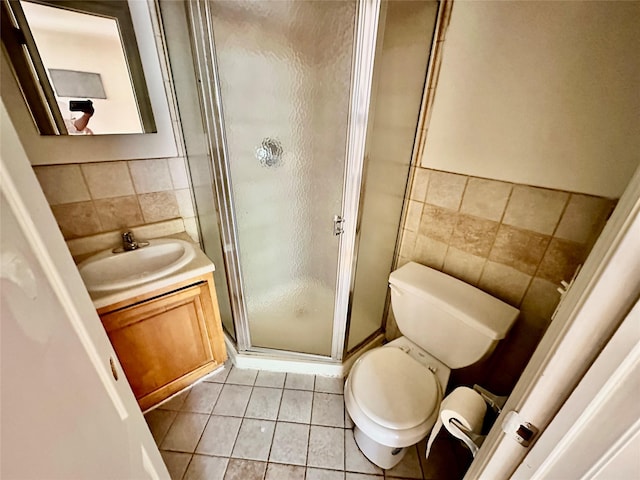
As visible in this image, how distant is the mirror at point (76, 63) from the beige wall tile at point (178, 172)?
24 centimetres

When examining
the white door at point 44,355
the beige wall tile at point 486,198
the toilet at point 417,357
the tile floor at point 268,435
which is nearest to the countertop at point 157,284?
the white door at point 44,355

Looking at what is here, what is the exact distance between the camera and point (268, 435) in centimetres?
127

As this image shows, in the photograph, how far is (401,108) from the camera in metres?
1.14

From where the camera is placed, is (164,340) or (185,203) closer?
(164,340)

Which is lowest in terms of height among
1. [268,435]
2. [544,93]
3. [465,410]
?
[268,435]

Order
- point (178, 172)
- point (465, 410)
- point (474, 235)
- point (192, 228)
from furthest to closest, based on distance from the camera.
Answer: point (192, 228)
point (178, 172)
point (474, 235)
point (465, 410)

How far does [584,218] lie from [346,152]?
862mm

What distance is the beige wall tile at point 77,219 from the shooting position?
1.19m

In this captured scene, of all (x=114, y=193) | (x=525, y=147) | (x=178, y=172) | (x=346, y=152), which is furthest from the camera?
(x=178, y=172)

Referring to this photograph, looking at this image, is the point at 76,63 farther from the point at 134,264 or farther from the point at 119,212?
the point at 134,264

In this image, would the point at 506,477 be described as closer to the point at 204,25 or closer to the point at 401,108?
the point at 401,108

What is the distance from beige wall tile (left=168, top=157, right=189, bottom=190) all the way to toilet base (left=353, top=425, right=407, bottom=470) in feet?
5.08

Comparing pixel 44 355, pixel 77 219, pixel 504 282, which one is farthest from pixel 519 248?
pixel 77 219

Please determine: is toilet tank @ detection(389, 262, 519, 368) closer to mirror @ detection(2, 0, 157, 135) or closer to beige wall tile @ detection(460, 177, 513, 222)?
beige wall tile @ detection(460, 177, 513, 222)
